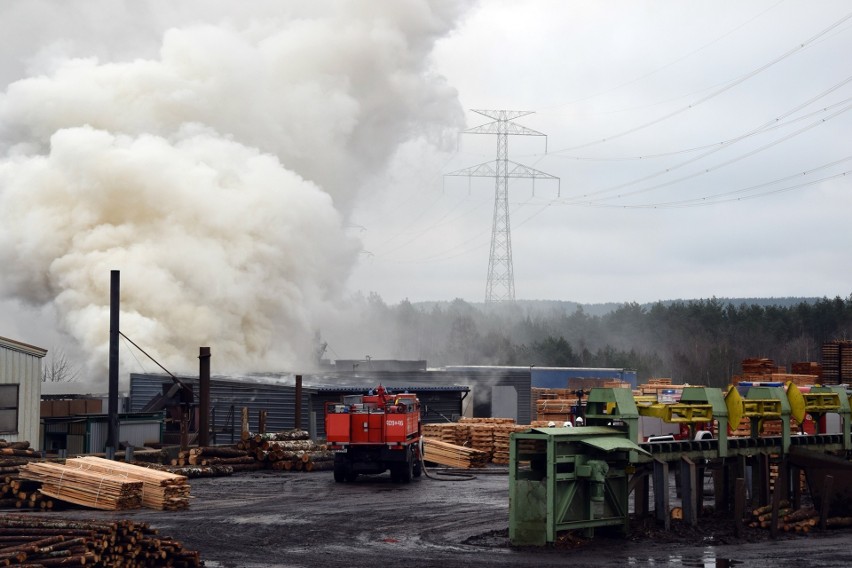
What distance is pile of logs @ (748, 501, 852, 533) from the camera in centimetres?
2062

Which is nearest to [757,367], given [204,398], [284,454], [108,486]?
[284,454]

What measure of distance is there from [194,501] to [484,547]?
984 centimetres

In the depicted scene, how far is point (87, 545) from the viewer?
15203 millimetres

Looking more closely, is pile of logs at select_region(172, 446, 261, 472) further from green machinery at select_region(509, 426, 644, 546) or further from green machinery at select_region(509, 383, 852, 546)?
green machinery at select_region(509, 426, 644, 546)

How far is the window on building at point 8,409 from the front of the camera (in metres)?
31.1

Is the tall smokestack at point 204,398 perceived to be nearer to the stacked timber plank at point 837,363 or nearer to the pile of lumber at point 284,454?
the pile of lumber at point 284,454

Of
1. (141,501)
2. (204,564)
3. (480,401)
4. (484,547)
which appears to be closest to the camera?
(204,564)

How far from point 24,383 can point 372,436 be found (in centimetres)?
1080

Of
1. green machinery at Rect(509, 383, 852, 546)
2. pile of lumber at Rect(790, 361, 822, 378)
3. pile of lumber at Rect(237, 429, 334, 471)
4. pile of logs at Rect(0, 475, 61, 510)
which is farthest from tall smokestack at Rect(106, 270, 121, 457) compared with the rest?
pile of lumber at Rect(790, 361, 822, 378)

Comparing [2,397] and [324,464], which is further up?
[2,397]

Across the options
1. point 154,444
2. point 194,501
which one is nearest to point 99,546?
point 194,501

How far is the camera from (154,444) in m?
37.5

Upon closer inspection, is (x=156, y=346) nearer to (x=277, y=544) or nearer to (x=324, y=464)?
(x=324, y=464)

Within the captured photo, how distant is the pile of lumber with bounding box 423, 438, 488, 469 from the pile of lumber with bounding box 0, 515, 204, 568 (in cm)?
2044
